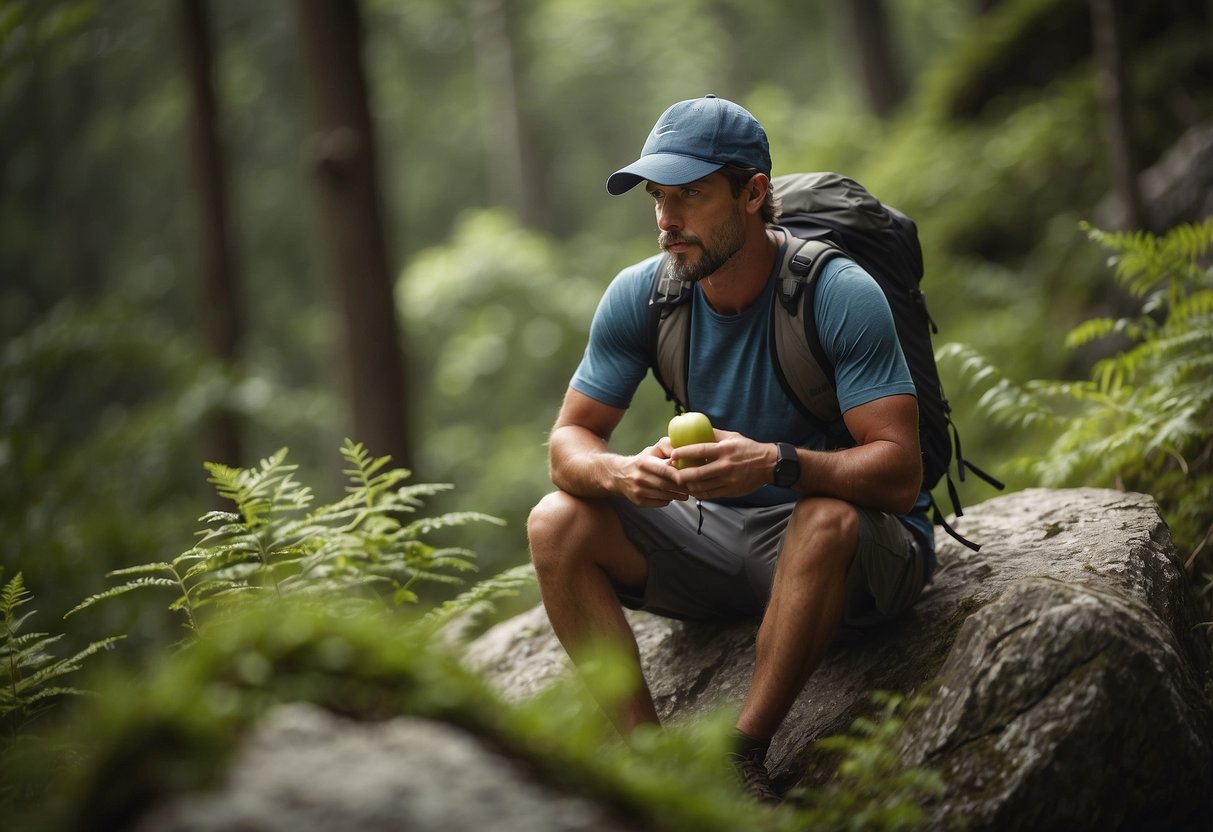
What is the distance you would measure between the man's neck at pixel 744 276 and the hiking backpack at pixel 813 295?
0.27ft

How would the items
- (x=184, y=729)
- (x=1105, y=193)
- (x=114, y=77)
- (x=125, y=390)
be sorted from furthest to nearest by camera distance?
1. (x=114, y=77)
2. (x=125, y=390)
3. (x=1105, y=193)
4. (x=184, y=729)

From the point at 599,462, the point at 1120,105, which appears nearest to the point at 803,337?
the point at 599,462

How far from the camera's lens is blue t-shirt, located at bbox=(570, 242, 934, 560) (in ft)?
9.84

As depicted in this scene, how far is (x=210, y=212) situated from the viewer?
9133 millimetres

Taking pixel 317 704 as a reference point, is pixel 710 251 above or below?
above

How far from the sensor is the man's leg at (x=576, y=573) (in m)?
3.18

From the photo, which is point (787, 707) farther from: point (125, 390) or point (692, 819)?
point (125, 390)

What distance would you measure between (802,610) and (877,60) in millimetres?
13304

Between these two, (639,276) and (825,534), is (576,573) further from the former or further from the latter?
(639,276)

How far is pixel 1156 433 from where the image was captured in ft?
13.7

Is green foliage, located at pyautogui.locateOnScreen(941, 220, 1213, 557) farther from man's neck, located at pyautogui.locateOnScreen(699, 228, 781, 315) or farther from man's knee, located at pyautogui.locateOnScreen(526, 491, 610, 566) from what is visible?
man's knee, located at pyautogui.locateOnScreen(526, 491, 610, 566)

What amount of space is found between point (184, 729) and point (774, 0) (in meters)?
22.2

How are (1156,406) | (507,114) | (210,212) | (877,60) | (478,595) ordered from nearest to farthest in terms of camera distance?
1. (478,595)
2. (1156,406)
3. (210,212)
4. (877,60)
5. (507,114)

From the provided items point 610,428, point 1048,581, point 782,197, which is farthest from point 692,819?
point 782,197
